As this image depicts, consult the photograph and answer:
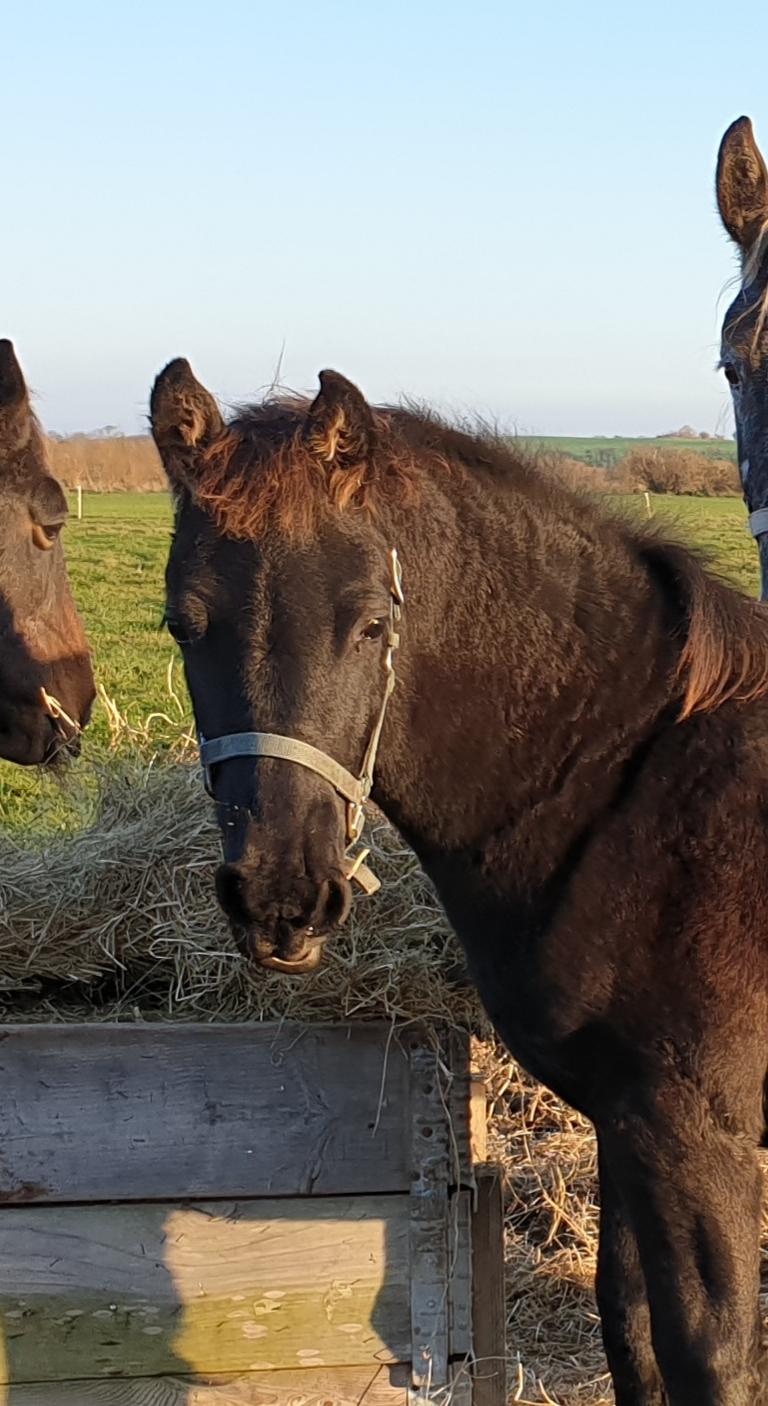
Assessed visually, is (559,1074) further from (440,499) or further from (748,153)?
(748,153)

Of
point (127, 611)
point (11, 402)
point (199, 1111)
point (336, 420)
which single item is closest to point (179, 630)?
point (336, 420)

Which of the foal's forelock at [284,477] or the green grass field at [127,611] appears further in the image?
the green grass field at [127,611]

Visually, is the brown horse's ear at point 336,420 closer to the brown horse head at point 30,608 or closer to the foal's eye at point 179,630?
the foal's eye at point 179,630

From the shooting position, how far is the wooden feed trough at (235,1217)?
2887 mm

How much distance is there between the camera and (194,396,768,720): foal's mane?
2426 mm

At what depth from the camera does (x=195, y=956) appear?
332 centimetres

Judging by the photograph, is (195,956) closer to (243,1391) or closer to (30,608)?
(243,1391)

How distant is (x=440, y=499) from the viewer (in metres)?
2.71

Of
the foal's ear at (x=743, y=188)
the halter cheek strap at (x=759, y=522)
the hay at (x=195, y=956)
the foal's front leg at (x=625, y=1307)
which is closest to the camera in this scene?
the foal's front leg at (x=625, y=1307)

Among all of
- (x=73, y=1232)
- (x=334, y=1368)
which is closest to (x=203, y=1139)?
(x=73, y=1232)

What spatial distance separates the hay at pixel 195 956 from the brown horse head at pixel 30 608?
0.50 metres

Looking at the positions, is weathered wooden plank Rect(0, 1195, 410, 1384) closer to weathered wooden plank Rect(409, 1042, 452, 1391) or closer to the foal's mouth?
weathered wooden plank Rect(409, 1042, 452, 1391)

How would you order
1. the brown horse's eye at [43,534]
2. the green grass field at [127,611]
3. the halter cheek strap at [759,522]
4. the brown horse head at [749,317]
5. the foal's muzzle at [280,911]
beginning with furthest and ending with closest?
the brown horse's eye at [43,534] → the brown horse head at [749,317] → the green grass field at [127,611] → the halter cheek strap at [759,522] → the foal's muzzle at [280,911]

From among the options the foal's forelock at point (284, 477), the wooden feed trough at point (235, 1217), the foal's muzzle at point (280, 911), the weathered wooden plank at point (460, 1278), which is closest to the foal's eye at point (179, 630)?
the foal's forelock at point (284, 477)
